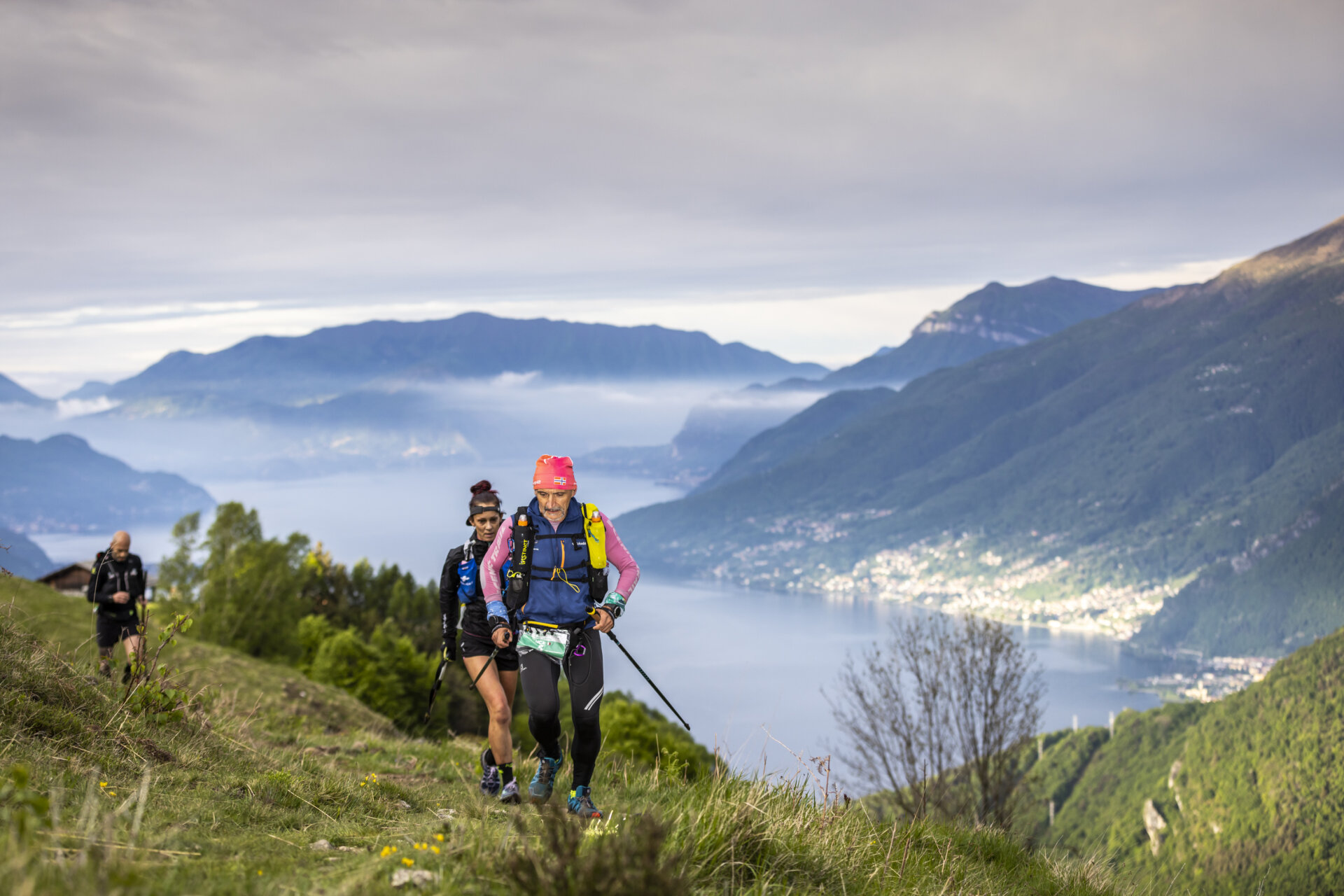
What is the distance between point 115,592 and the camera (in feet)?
34.4

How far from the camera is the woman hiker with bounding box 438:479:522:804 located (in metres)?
6.76

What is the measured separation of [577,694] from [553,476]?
1435mm

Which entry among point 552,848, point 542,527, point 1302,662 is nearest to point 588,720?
point 542,527

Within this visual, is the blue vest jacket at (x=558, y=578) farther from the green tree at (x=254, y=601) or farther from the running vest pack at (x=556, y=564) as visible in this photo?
the green tree at (x=254, y=601)

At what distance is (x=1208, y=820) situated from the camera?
89.2 meters

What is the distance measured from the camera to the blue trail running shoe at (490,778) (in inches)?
268

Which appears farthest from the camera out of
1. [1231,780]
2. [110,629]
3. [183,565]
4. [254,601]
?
[1231,780]

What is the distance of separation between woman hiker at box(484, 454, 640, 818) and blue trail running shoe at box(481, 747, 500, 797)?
101cm

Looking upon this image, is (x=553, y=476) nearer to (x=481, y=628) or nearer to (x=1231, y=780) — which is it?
(x=481, y=628)

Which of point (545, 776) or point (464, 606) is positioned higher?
point (464, 606)

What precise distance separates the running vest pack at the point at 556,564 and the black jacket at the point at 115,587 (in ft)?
23.0

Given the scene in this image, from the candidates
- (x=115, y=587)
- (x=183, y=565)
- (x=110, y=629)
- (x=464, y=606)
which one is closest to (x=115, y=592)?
(x=115, y=587)

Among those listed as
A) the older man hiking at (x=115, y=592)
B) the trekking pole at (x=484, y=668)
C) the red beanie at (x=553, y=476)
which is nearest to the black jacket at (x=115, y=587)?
the older man hiking at (x=115, y=592)

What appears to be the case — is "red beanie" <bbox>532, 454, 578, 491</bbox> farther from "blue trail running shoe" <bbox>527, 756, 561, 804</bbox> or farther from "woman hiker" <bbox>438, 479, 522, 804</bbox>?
"blue trail running shoe" <bbox>527, 756, 561, 804</bbox>
